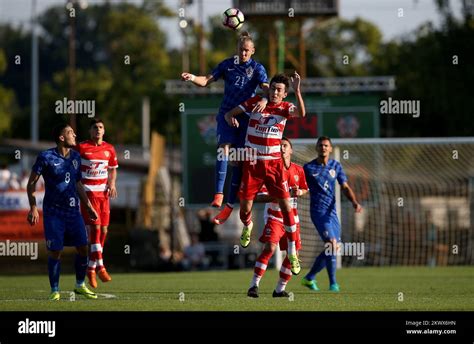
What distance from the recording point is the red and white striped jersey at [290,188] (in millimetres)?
17266

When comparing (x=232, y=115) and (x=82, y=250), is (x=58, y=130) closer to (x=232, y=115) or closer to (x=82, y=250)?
(x=82, y=250)

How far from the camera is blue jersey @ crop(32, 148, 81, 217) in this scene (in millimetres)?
16750

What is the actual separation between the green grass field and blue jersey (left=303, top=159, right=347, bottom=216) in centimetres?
133

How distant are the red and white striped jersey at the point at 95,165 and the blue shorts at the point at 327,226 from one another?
344cm

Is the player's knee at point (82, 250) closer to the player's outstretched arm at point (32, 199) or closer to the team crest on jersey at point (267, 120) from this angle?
the player's outstretched arm at point (32, 199)

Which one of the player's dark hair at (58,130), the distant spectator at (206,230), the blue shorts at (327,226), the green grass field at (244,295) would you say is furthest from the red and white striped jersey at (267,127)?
the distant spectator at (206,230)

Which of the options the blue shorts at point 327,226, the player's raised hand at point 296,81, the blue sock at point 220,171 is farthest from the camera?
the blue shorts at point 327,226

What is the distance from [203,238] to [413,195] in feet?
24.0

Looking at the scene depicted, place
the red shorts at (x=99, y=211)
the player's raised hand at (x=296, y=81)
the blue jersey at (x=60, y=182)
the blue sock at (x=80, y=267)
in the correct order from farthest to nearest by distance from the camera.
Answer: the red shorts at (x=99, y=211)
the blue sock at (x=80, y=267)
the blue jersey at (x=60, y=182)
the player's raised hand at (x=296, y=81)

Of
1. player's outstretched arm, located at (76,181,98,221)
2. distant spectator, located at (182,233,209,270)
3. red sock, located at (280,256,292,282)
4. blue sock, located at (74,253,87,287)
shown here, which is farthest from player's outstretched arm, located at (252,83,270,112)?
distant spectator, located at (182,233,209,270)

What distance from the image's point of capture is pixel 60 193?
16.8 meters

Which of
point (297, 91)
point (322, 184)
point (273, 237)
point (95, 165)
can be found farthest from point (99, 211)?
point (297, 91)

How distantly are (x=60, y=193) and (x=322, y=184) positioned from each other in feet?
15.3
